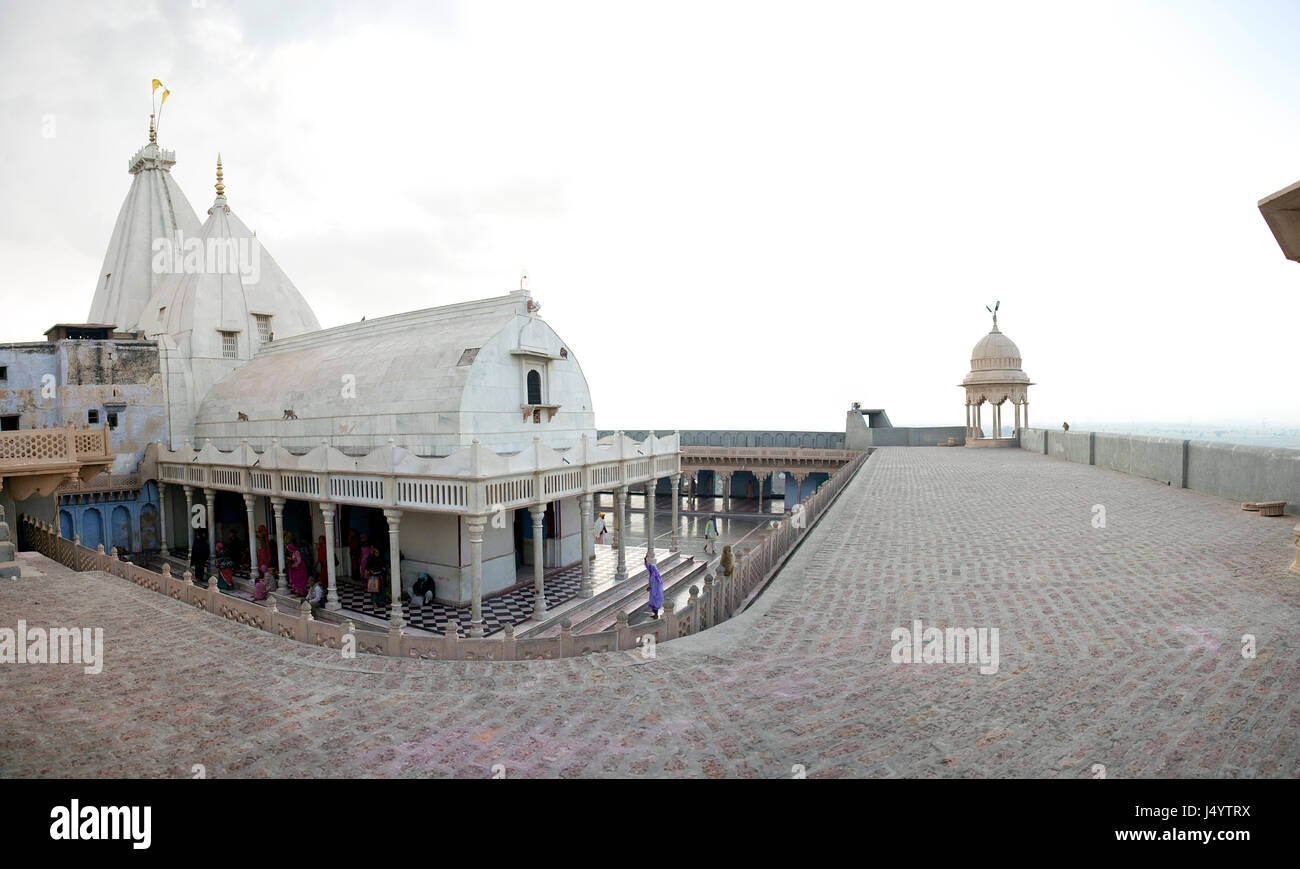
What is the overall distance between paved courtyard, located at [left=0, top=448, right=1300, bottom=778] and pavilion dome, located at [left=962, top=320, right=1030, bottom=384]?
28.4 m

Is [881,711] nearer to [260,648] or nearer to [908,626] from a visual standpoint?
[908,626]

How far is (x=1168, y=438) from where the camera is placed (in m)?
19.0

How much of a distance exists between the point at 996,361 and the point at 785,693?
3649 cm

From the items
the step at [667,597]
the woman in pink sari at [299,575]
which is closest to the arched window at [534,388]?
the step at [667,597]

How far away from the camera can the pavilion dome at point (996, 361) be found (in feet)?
117

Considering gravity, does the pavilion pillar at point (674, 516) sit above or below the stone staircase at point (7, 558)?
below

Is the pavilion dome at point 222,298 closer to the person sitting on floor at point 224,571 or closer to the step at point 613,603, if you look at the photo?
the person sitting on floor at point 224,571

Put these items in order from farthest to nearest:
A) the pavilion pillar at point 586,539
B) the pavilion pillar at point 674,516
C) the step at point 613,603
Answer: the pavilion pillar at point 674,516, the pavilion pillar at point 586,539, the step at point 613,603

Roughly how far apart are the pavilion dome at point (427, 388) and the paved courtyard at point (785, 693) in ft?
25.9

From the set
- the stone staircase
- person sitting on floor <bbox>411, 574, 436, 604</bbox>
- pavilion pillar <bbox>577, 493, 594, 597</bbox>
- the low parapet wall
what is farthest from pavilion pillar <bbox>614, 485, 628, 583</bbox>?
the low parapet wall

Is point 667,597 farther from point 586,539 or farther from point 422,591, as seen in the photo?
point 422,591

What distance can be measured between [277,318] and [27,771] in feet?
87.3

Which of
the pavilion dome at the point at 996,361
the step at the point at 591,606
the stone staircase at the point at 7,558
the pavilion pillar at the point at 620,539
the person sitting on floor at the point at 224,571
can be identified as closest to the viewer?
the stone staircase at the point at 7,558

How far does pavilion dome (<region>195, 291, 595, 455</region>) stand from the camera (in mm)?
16562
